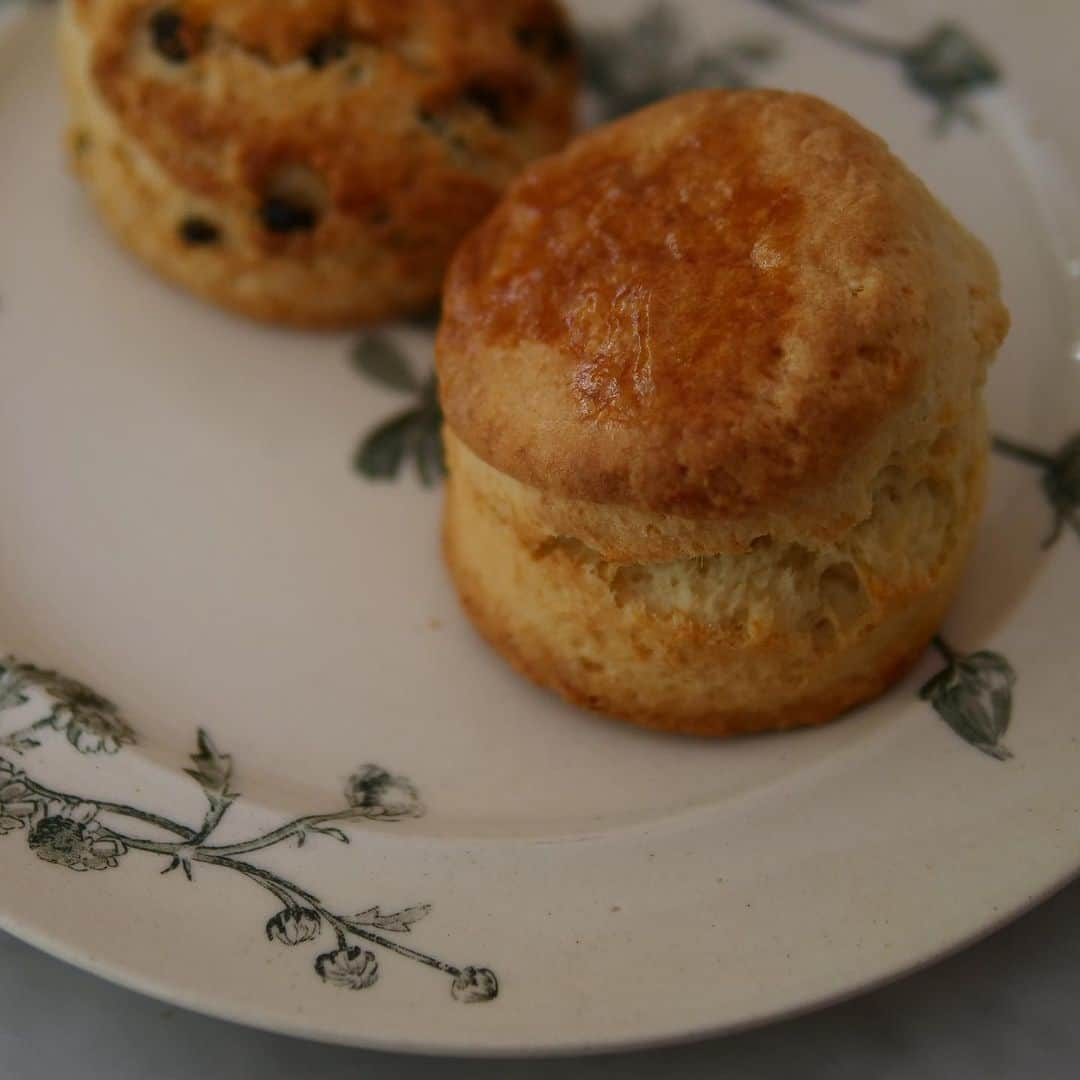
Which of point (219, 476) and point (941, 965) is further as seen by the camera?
point (219, 476)

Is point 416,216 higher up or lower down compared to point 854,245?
lower down

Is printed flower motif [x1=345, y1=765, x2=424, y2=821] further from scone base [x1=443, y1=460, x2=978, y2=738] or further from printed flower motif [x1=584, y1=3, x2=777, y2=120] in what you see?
printed flower motif [x1=584, y1=3, x2=777, y2=120]

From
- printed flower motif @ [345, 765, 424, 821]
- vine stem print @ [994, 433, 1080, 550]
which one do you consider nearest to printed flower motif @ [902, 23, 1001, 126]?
vine stem print @ [994, 433, 1080, 550]

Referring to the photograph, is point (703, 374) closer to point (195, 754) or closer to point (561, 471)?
point (561, 471)

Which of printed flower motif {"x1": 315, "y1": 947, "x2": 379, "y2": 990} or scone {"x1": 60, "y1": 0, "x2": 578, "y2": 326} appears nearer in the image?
printed flower motif {"x1": 315, "y1": 947, "x2": 379, "y2": 990}

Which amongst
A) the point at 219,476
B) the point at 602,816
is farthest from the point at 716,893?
the point at 219,476

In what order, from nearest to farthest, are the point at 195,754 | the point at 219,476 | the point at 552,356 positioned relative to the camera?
the point at 552,356, the point at 195,754, the point at 219,476

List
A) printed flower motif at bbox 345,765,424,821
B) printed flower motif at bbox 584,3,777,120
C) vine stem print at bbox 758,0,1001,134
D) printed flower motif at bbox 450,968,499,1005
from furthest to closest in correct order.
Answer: printed flower motif at bbox 584,3,777,120 < vine stem print at bbox 758,0,1001,134 < printed flower motif at bbox 345,765,424,821 < printed flower motif at bbox 450,968,499,1005

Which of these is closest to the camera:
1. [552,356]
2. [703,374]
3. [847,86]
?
[703,374]
